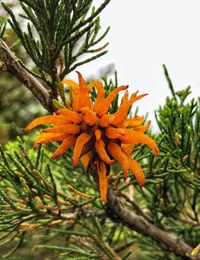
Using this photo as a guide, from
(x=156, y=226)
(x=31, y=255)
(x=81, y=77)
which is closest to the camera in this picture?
(x=81, y=77)

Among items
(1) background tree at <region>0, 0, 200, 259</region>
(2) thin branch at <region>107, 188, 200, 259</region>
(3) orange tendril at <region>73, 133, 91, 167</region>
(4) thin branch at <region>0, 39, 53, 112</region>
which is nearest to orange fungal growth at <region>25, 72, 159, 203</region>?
(3) orange tendril at <region>73, 133, 91, 167</region>

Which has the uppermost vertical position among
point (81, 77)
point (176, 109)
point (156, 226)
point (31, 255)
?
point (81, 77)

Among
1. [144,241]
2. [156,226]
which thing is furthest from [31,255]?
[156,226]

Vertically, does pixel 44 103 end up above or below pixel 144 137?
above

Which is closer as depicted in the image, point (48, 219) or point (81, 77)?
point (81, 77)

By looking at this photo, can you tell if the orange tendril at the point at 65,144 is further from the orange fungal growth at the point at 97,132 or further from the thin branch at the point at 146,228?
the thin branch at the point at 146,228

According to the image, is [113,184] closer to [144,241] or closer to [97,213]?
[97,213]
